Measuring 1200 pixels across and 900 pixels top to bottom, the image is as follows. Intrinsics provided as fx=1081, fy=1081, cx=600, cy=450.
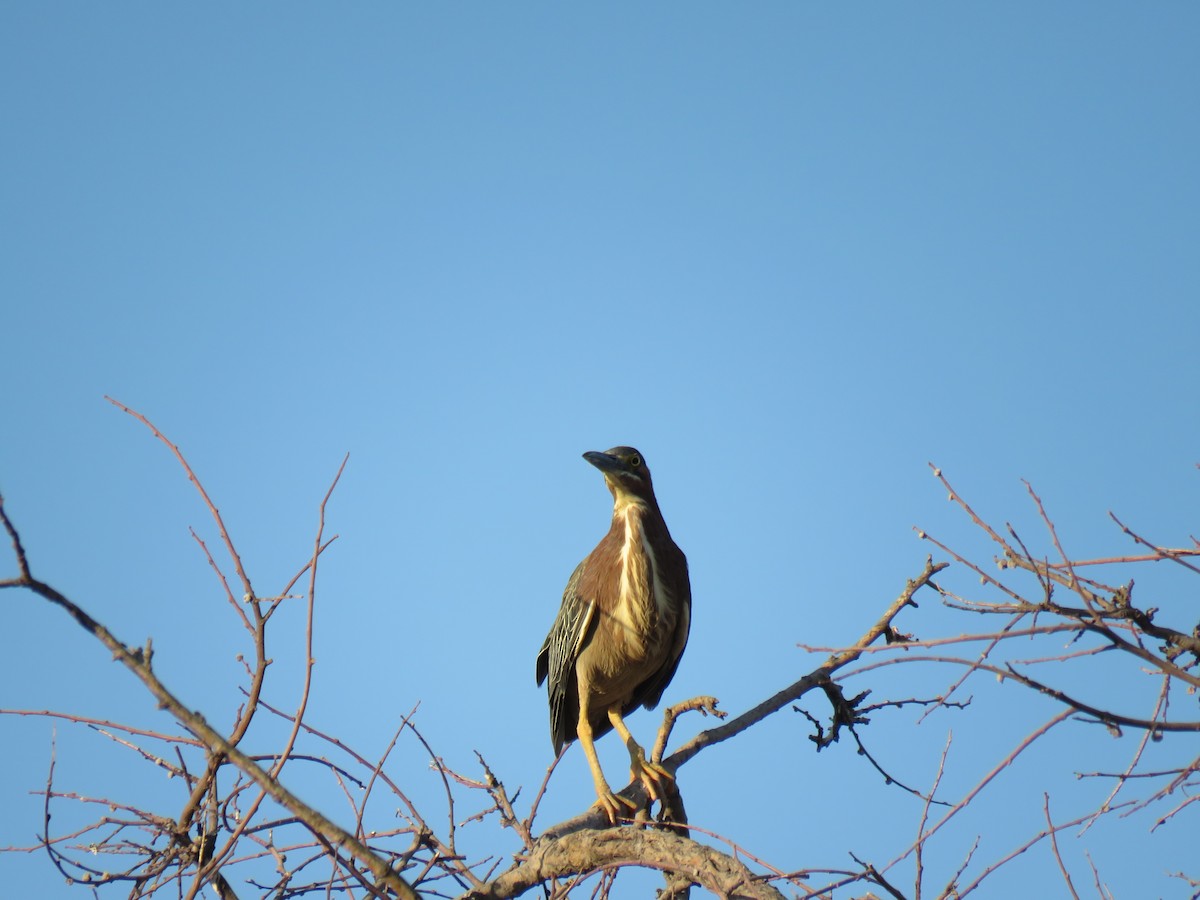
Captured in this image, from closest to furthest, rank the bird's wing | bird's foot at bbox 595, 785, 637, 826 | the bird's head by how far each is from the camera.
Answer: bird's foot at bbox 595, 785, 637, 826 < the bird's wing < the bird's head

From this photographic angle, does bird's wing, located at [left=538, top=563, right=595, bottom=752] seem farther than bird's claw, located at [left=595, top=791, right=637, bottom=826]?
Yes

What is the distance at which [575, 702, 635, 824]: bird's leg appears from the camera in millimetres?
4523

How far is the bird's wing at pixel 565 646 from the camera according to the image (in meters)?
5.55

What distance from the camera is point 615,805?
14.9 ft

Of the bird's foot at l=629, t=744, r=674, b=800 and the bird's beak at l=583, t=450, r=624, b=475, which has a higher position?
the bird's beak at l=583, t=450, r=624, b=475

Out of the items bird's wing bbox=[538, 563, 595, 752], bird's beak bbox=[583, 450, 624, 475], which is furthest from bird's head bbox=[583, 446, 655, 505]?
bird's wing bbox=[538, 563, 595, 752]

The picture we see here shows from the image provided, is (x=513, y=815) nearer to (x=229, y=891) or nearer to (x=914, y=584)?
(x=229, y=891)

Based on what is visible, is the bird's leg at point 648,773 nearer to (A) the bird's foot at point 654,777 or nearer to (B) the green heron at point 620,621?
(A) the bird's foot at point 654,777

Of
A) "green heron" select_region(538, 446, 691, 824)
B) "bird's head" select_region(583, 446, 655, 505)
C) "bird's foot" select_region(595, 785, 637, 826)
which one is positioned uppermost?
"bird's head" select_region(583, 446, 655, 505)

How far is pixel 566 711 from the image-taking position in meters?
5.83

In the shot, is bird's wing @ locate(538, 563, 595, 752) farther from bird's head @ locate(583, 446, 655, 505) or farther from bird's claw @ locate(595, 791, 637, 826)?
bird's claw @ locate(595, 791, 637, 826)

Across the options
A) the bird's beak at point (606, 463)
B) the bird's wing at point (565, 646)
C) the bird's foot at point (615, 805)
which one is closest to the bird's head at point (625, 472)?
the bird's beak at point (606, 463)

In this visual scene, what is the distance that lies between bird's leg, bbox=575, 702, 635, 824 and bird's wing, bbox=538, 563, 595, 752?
0.23m

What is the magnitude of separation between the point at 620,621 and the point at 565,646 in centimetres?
37
